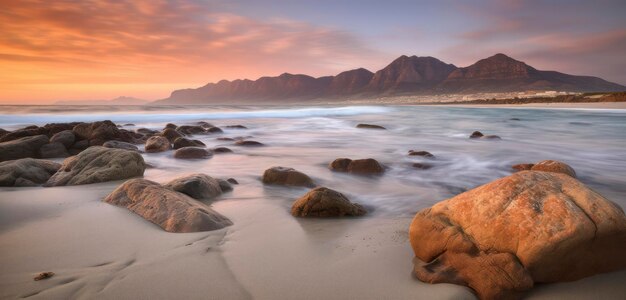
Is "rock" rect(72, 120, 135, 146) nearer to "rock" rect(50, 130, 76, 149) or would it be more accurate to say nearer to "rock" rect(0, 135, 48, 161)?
"rock" rect(50, 130, 76, 149)

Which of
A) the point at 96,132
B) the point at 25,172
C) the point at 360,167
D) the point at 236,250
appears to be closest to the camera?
the point at 236,250

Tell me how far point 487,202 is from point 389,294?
102 cm

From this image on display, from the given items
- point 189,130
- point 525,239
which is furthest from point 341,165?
point 189,130

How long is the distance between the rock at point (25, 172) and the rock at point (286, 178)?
11.1 ft

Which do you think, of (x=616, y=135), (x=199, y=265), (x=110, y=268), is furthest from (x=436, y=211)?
(x=616, y=135)

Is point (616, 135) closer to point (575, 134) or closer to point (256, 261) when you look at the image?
point (575, 134)

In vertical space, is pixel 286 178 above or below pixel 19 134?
below

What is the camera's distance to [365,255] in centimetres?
313

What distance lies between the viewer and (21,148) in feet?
26.6

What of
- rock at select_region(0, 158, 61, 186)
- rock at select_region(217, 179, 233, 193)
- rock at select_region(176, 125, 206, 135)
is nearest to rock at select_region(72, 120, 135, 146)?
rock at select_region(0, 158, 61, 186)

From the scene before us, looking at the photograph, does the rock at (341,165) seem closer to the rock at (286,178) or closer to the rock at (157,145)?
the rock at (286,178)

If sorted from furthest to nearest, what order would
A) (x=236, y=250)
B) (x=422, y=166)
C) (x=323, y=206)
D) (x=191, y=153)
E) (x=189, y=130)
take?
(x=189, y=130)
(x=191, y=153)
(x=422, y=166)
(x=323, y=206)
(x=236, y=250)

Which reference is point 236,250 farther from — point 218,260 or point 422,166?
point 422,166

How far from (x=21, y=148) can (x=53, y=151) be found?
2.26ft
